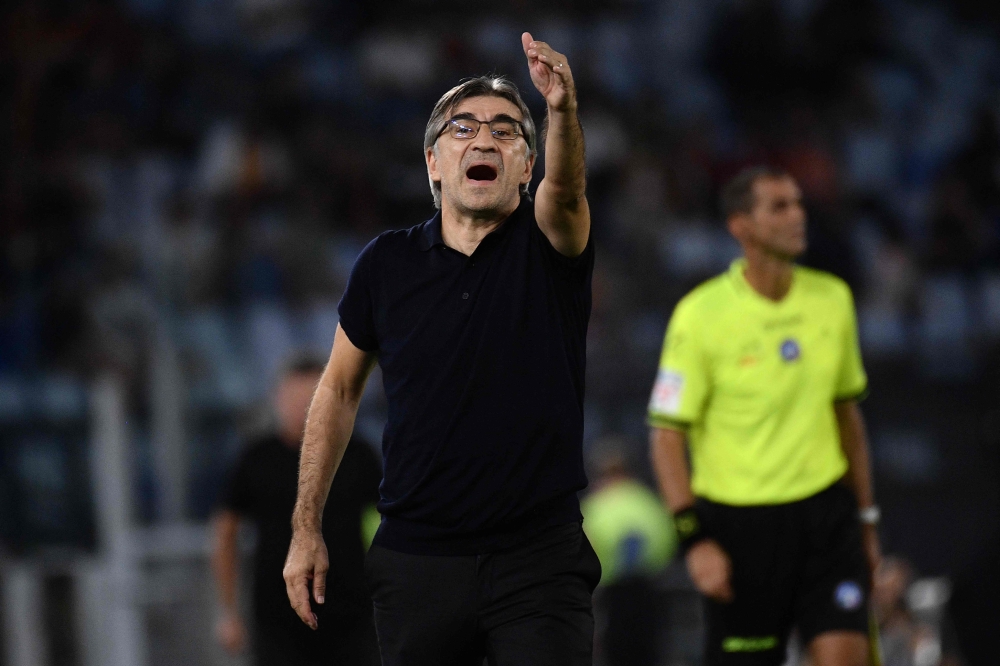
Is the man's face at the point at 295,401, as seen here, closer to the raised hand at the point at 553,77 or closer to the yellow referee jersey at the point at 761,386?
the yellow referee jersey at the point at 761,386

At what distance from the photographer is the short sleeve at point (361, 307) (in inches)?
140

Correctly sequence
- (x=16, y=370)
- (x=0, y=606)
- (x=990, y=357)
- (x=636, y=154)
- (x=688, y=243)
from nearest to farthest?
(x=0, y=606), (x=990, y=357), (x=16, y=370), (x=688, y=243), (x=636, y=154)

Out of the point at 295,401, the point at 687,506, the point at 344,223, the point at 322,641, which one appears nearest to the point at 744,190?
the point at 687,506

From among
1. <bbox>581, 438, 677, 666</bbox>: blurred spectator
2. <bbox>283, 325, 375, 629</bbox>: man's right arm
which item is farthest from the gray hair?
<bbox>581, 438, 677, 666</bbox>: blurred spectator

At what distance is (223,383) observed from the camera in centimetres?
1024

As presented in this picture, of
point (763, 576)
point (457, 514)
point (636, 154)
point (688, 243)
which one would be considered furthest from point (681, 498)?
point (636, 154)

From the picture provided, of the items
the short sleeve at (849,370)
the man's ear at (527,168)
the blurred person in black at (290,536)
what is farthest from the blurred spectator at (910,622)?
the man's ear at (527,168)

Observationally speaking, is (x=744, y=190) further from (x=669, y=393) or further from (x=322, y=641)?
(x=322, y=641)

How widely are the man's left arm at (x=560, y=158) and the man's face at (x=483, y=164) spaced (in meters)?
0.12

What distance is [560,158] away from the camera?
3.09 meters

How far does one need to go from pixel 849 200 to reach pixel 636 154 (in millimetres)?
2007

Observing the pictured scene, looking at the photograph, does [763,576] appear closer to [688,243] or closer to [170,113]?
[688,243]

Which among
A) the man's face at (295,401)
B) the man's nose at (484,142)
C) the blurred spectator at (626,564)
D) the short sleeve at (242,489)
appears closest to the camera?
the man's nose at (484,142)

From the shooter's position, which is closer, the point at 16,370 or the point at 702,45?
the point at 16,370
